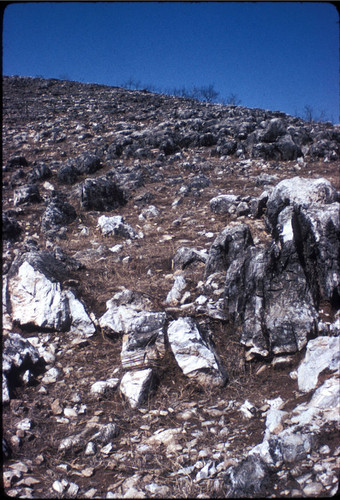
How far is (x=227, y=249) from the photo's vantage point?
4652 millimetres

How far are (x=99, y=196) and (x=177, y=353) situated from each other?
5409 mm

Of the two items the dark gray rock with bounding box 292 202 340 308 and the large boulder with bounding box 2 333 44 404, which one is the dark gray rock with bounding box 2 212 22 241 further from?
the dark gray rock with bounding box 292 202 340 308

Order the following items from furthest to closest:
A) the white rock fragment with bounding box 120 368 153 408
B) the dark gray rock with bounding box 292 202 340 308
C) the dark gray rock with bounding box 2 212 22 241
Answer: the dark gray rock with bounding box 2 212 22 241, the dark gray rock with bounding box 292 202 340 308, the white rock fragment with bounding box 120 368 153 408

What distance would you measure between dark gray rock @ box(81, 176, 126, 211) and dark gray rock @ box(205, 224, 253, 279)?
159 inches

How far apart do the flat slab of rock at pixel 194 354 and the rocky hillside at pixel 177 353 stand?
12mm

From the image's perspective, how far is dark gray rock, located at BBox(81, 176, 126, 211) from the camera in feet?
26.2

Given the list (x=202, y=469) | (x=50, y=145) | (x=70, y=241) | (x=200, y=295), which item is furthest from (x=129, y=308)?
(x=50, y=145)

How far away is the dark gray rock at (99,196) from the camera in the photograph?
7.98 metres

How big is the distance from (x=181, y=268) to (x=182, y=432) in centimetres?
258

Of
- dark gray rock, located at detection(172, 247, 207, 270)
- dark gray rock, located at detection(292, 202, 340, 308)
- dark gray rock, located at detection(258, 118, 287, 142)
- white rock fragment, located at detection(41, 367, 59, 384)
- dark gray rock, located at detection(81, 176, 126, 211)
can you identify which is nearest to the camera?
white rock fragment, located at detection(41, 367, 59, 384)

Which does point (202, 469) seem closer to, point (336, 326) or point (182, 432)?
point (182, 432)

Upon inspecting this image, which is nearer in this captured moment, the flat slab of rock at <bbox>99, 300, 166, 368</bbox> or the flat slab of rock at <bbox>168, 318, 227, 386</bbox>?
the flat slab of rock at <bbox>168, 318, 227, 386</bbox>

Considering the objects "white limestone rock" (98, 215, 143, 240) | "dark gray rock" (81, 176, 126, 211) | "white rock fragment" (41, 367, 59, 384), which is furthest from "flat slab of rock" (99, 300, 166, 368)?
"dark gray rock" (81, 176, 126, 211)

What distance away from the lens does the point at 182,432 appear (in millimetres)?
2805
